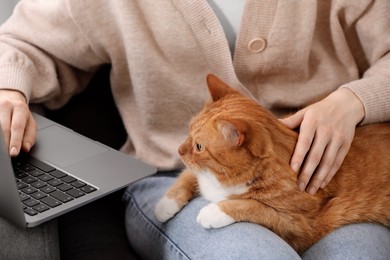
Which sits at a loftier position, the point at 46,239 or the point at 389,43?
the point at 389,43

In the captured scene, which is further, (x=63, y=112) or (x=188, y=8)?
(x=63, y=112)

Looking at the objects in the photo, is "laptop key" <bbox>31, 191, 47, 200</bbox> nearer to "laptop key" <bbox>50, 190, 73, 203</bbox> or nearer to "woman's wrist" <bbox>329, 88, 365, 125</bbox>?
"laptop key" <bbox>50, 190, 73, 203</bbox>

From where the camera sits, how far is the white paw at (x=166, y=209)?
3.38 ft

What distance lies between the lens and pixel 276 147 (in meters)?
0.96

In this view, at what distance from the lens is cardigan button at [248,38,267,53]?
3.77 ft

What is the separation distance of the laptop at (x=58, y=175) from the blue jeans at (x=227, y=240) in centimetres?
12

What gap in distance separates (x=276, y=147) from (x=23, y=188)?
0.43 meters

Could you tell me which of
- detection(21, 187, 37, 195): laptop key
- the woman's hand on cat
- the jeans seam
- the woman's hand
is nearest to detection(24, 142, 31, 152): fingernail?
the woman's hand

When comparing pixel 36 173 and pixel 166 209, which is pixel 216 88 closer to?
pixel 166 209


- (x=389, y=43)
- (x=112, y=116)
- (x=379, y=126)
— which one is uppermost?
(x=389, y=43)

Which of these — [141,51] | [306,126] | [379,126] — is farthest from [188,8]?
[379,126]

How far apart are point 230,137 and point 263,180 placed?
10cm

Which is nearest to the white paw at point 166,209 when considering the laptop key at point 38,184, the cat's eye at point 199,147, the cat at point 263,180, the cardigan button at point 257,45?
the cat at point 263,180

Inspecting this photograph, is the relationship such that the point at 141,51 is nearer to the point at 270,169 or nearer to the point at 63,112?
the point at 63,112
